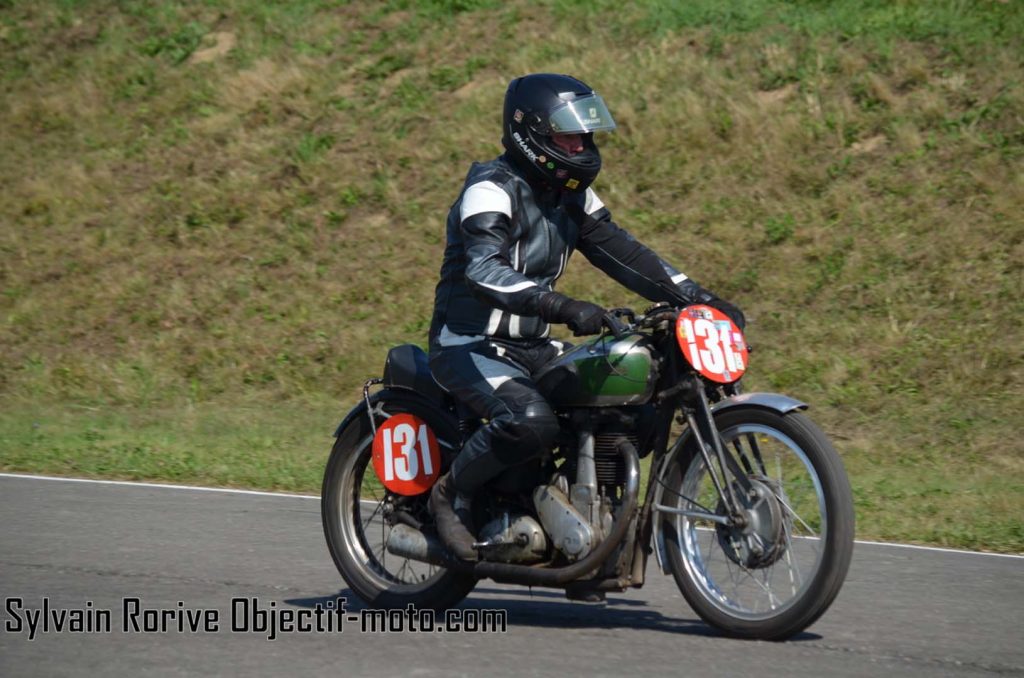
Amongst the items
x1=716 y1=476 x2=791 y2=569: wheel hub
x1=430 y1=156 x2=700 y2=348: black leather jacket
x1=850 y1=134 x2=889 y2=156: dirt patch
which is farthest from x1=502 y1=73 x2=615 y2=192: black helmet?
x1=850 y1=134 x2=889 y2=156: dirt patch

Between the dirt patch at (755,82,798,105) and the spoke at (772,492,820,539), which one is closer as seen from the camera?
the spoke at (772,492,820,539)

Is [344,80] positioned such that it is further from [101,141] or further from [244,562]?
[244,562]

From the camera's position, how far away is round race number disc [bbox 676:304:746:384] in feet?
17.3

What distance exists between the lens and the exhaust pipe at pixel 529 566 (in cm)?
535

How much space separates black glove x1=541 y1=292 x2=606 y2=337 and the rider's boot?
0.94 m

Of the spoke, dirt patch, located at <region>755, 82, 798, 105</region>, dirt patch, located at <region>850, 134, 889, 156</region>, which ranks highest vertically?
dirt patch, located at <region>755, 82, 798, 105</region>

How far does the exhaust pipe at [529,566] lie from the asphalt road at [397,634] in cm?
23

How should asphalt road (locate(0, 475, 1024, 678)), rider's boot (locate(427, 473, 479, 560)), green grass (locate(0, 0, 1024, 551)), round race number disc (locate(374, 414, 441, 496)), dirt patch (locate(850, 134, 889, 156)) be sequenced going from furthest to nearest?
dirt patch (locate(850, 134, 889, 156)) → green grass (locate(0, 0, 1024, 551)) → round race number disc (locate(374, 414, 441, 496)) → rider's boot (locate(427, 473, 479, 560)) → asphalt road (locate(0, 475, 1024, 678))

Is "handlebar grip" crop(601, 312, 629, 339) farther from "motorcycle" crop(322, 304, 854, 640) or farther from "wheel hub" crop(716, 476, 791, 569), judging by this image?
"wheel hub" crop(716, 476, 791, 569)

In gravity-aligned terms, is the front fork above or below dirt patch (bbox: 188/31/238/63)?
below

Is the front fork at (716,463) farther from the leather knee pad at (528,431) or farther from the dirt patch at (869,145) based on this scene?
the dirt patch at (869,145)

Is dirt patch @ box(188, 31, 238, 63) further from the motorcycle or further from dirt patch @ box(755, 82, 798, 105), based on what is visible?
the motorcycle

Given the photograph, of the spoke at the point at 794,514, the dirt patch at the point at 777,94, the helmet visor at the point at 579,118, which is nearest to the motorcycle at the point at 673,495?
the spoke at the point at 794,514

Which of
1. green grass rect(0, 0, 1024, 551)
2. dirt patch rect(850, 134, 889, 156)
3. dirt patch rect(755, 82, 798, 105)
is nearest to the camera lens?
green grass rect(0, 0, 1024, 551)
